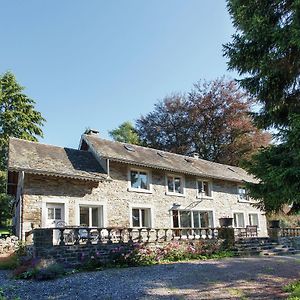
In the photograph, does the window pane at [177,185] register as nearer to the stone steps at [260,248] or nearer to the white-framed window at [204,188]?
the white-framed window at [204,188]

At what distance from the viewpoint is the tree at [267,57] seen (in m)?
8.58

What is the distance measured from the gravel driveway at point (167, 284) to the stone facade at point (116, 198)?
4.68 metres

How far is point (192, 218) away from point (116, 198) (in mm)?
6549

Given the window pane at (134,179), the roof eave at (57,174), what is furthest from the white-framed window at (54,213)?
the window pane at (134,179)

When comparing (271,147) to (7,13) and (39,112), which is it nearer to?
(7,13)

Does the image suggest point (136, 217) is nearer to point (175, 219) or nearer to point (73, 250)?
point (175, 219)

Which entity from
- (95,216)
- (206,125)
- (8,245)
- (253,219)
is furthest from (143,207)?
(206,125)

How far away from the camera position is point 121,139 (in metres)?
46.0

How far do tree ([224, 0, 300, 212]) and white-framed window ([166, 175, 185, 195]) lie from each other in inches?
521

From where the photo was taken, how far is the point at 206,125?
36.2 meters

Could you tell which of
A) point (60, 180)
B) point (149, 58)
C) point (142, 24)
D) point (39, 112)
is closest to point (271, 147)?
point (142, 24)

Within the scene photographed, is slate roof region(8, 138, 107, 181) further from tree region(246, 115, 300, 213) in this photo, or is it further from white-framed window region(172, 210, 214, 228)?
tree region(246, 115, 300, 213)

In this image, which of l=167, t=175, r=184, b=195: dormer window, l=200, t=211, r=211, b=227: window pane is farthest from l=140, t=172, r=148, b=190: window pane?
l=200, t=211, r=211, b=227: window pane

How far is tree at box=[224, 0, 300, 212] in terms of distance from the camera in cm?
779
